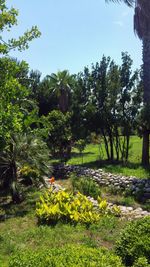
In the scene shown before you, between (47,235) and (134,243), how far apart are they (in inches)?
126

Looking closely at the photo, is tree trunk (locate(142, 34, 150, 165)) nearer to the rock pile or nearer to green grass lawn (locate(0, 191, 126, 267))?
the rock pile

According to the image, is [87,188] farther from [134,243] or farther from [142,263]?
[142,263]

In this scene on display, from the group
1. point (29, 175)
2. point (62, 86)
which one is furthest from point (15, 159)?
point (62, 86)

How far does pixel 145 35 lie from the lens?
780 inches

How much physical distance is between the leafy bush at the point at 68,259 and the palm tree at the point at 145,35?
1486cm

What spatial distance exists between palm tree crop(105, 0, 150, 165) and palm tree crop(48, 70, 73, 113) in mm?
12798

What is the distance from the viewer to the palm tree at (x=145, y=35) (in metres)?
19.3

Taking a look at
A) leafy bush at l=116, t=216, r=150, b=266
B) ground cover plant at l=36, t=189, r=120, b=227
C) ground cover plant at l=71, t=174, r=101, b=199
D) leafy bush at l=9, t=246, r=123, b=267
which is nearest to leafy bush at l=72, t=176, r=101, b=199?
ground cover plant at l=71, t=174, r=101, b=199

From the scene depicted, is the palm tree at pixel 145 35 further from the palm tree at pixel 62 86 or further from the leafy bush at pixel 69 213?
the palm tree at pixel 62 86

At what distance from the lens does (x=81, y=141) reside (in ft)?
68.2

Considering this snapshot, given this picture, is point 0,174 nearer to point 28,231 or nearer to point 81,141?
point 28,231

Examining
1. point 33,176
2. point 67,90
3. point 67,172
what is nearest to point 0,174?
point 33,176

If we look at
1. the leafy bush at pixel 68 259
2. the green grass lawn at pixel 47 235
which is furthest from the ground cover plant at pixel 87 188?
the leafy bush at pixel 68 259

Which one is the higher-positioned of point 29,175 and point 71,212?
point 29,175
